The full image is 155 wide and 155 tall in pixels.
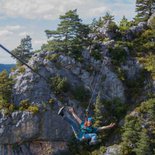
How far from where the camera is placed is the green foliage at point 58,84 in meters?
37.1

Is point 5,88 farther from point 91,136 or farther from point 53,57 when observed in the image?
point 91,136

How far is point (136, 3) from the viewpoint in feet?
152

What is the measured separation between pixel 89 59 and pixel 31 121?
9.75 metres

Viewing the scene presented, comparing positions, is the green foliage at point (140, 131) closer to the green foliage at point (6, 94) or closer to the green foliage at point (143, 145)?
the green foliage at point (143, 145)

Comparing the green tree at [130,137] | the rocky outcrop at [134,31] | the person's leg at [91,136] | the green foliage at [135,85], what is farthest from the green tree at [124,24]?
the person's leg at [91,136]

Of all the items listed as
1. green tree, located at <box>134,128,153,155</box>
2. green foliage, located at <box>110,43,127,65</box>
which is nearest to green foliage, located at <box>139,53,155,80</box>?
green foliage, located at <box>110,43,127,65</box>

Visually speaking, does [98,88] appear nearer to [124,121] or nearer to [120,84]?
[120,84]

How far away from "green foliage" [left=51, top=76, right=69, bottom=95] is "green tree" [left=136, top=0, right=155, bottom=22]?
49.3 feet

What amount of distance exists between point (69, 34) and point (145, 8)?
1240cm

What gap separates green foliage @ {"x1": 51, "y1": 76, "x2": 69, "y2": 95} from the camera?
37.1 meters

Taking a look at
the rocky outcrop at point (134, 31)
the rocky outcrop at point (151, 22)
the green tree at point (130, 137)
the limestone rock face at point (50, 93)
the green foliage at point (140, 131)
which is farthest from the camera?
the rocky outcrop at point (134, 31)

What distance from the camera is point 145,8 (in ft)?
153

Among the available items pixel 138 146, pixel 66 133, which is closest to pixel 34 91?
pixel 66 133

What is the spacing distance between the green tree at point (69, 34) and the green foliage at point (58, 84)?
3.62 metres
